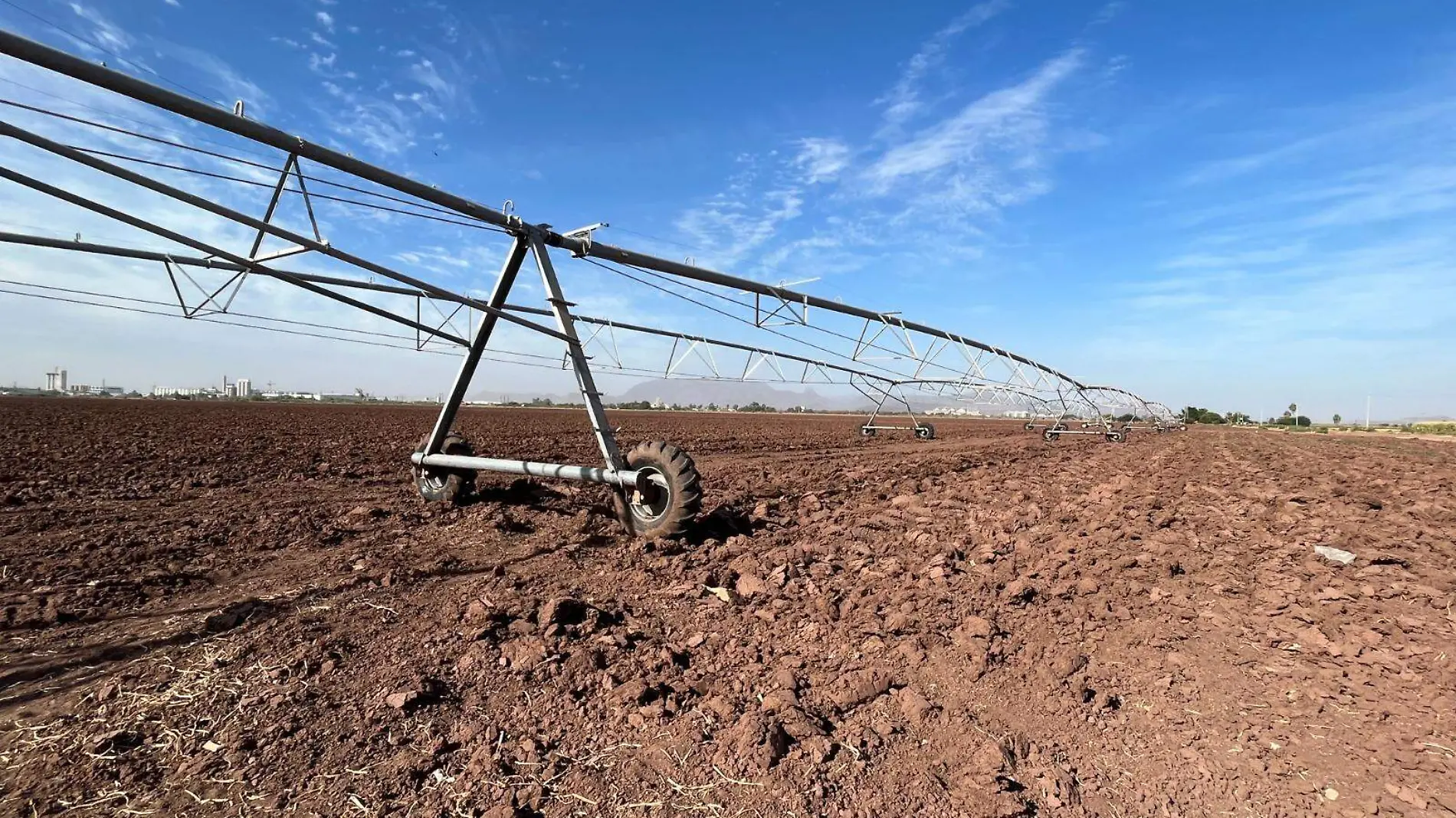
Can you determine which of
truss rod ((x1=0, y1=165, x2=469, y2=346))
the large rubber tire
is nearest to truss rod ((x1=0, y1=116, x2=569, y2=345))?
truss rod ((x1=0, y1=165, x2=469, y2=346))

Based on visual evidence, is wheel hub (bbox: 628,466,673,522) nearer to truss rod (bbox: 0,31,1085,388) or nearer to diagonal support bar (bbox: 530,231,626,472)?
diagonal support bar (bbox: 530,231,626,472)

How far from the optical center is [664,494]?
7.21 m

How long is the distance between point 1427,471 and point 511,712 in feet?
71.2

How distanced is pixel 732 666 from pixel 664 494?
347cm

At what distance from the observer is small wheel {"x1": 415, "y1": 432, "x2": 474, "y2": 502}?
906 centimetres

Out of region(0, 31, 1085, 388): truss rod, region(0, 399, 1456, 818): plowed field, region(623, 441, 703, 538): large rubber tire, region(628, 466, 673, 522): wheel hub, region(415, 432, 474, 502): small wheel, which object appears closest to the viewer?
region(0, 399, 1456, 818): plowed field

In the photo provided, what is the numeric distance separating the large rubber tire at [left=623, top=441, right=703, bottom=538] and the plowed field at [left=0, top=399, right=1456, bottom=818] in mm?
305

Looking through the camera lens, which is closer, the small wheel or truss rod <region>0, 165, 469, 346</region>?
truss rod <region>0, 165, 469, 346</region>

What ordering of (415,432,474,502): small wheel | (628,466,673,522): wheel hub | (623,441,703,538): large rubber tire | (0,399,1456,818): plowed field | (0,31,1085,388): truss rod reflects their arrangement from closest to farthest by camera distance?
(0,399,1456,818): plowed field < (0,31,1085,388): truss rod < (623,441,703,538): large rubber tire < (628,466,673,522): wheel hub < (415,432,474,502): small wheel

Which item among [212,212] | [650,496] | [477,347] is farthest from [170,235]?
[650,496]

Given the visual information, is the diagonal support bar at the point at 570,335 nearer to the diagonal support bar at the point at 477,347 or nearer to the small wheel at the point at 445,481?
the diagonal support bar at the point at 477,347

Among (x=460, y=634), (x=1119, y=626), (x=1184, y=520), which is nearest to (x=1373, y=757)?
(x=1119, y=626)

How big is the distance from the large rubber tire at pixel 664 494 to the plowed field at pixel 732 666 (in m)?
0.31

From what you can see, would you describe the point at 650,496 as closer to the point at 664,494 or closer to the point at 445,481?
the point at 664,494
